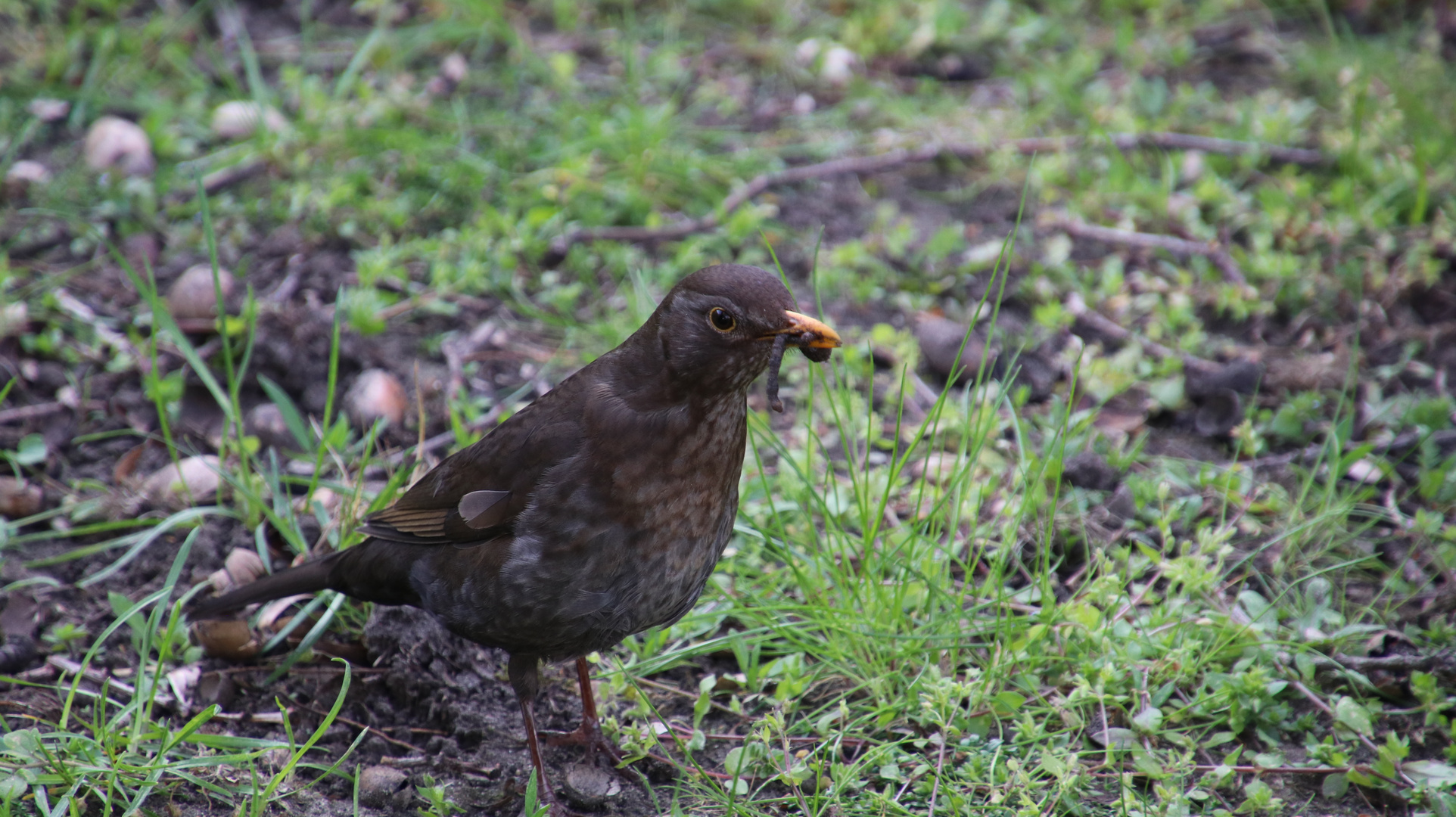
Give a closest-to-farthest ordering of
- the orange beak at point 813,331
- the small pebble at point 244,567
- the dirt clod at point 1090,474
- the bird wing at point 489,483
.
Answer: the orange beak at point 813,331 → the bird wing at point 489,483 → the small pebble at point 244,567 → the dirt clod at point 1090,474

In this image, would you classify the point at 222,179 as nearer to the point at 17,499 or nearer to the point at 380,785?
the point at 17,499

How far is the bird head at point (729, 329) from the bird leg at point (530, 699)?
889mm

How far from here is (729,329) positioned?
2939 mm

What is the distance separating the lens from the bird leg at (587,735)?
3309 millimetres

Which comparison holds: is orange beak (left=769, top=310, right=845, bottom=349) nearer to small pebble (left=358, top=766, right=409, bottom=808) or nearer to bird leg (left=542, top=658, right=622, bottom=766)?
bird leg (left=542, top=658, right=622, bottom=766)

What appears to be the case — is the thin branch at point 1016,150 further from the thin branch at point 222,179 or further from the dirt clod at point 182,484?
the dirt clod at point 182,484

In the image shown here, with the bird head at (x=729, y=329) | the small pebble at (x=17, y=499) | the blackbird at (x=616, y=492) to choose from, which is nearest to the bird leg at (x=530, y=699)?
the blackbird at (x=616, y=492)

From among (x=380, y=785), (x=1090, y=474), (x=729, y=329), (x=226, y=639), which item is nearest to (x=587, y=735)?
(x=380, y=785)

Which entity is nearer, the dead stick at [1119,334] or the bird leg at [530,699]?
the bird leg at [530,699]

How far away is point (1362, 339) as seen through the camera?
482cm

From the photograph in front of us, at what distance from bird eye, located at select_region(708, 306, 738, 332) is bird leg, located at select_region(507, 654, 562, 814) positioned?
1.04 meters

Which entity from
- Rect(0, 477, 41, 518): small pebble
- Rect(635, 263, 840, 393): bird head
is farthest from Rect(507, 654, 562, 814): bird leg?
Rect(0, 477, 41, 518): small pebble

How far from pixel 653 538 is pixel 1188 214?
3665 millimetres

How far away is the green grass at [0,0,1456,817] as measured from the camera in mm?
3184
